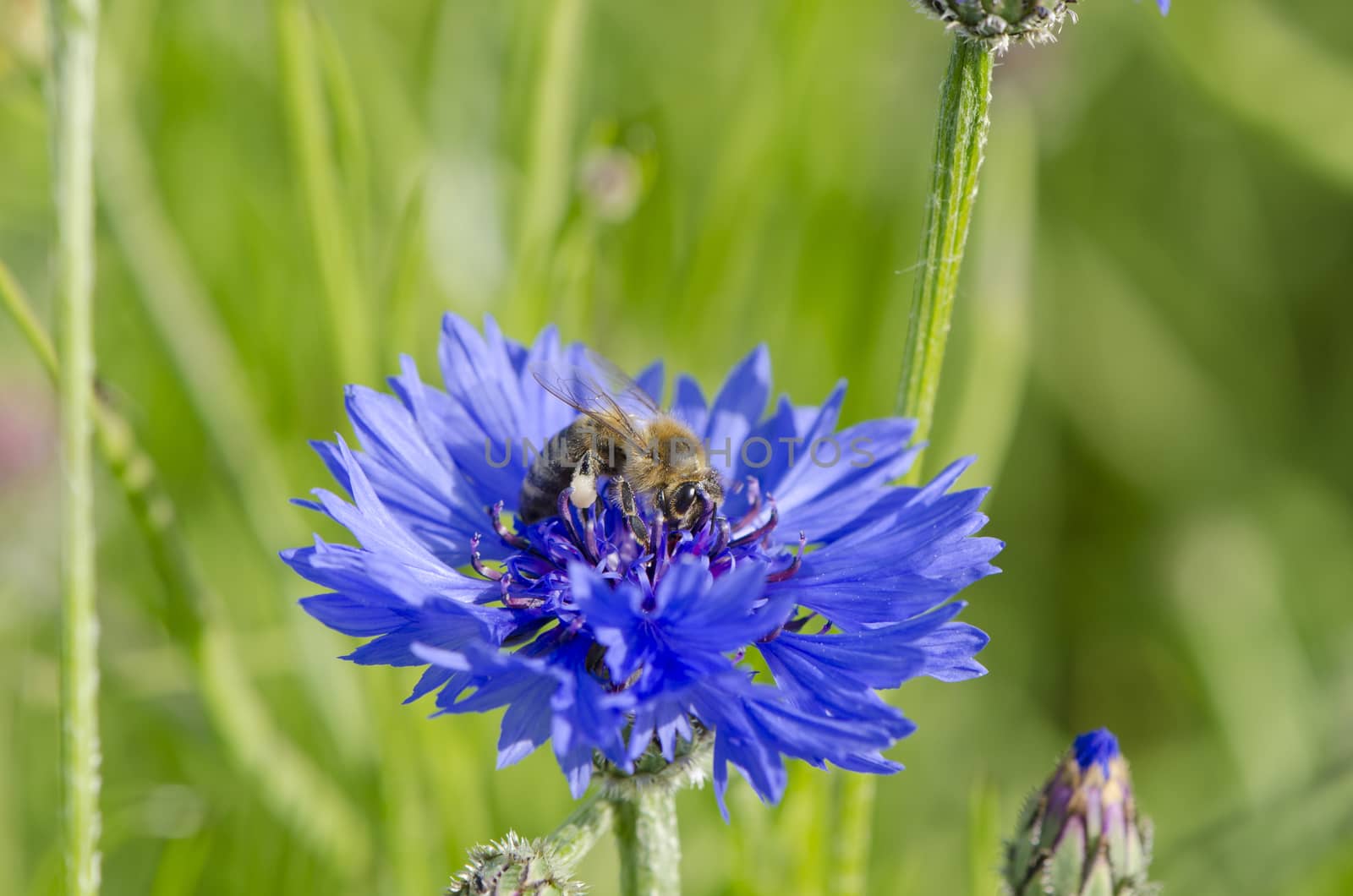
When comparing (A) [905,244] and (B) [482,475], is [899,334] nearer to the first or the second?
(A) [905,244]

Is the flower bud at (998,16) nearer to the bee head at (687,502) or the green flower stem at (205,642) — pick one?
the bee head at (687,502)

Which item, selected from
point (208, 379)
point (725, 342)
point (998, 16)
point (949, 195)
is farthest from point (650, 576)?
point (725, 342)

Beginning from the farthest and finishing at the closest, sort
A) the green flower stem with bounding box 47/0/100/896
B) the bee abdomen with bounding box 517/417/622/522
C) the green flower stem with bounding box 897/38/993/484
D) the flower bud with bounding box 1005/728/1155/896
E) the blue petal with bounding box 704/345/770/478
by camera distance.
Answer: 1. the blue petal with bounding box 704/345/770/478
2. the bee abdomen with bounding box 517/417/622/522
3. the flower bud with bounding box 1005/728/1155/896
4. the green flower stem with bounding box 897/38/993/484
5. the green flower stem with bounding box 47/0/100/896

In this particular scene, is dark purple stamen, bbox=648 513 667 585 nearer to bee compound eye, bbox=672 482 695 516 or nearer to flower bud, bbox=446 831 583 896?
bee compound eye, bbox=672 482 695 516

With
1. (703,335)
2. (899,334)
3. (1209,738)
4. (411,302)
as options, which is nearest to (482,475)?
(411,302)

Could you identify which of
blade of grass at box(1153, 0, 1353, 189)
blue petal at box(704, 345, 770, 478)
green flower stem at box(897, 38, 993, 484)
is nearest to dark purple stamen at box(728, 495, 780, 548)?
blue petal at box(704, 345, 770, 478)

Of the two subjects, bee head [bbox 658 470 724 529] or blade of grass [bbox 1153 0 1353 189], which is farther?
blade of grass [bbox 1153 0 1353 189]
